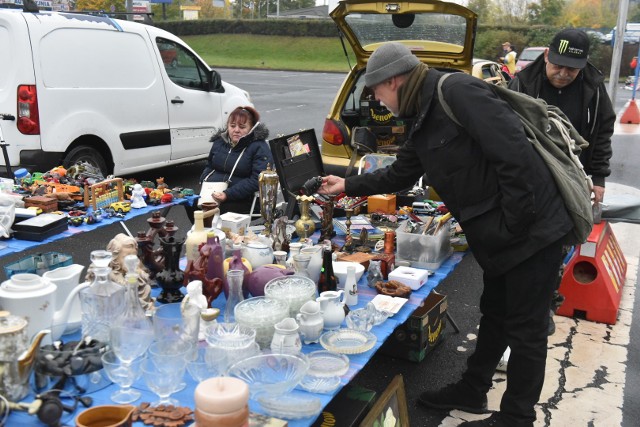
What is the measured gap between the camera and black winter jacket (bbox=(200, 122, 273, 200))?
4.41m

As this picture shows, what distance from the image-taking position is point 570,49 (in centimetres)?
351

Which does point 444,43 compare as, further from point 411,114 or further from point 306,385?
point 306,385

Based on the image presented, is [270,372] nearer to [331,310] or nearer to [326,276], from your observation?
[331,310]

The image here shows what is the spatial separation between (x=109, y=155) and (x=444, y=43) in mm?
3566

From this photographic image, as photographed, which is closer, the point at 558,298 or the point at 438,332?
the point at 438,332

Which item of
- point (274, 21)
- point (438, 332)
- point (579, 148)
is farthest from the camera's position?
point (274, 21)

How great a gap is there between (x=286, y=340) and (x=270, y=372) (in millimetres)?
158

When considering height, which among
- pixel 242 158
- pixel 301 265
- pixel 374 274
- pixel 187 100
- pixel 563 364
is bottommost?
pixel 563 364

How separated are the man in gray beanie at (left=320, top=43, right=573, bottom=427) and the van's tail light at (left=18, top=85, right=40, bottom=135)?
4.26m

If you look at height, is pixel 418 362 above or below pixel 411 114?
below

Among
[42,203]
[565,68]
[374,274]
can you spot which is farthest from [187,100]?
[374,274]

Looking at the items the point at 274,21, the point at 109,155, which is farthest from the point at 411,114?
the point at 274,21

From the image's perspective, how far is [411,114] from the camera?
256 cm

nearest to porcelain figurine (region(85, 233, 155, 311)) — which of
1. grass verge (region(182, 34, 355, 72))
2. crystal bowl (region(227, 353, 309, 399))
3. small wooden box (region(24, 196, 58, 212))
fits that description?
crystal bowl (region(227, 353, 309, 399))
